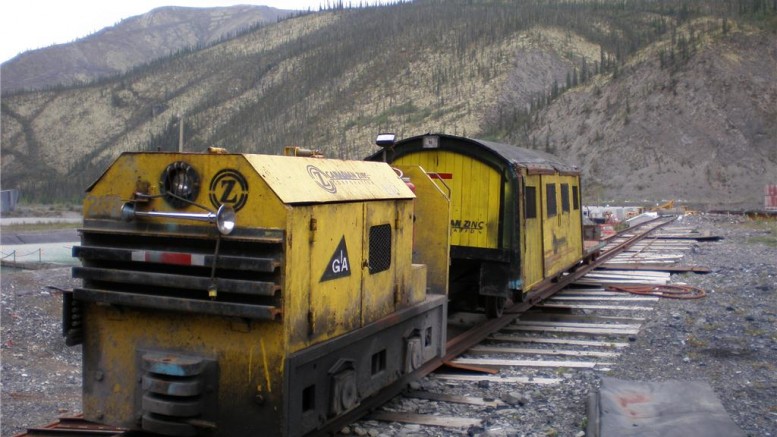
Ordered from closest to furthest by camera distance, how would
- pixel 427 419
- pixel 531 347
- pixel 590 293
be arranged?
pixel 427 419 → pixel 531 347 → pixel 590 293

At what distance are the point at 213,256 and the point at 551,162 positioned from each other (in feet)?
27.9

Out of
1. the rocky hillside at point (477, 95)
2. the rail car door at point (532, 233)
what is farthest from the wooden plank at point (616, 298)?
the rocky hillside at point (477, 95)

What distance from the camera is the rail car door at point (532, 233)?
32.9ft

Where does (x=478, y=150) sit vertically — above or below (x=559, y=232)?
above

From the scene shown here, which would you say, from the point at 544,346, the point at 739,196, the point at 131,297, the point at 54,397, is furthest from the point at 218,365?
the point at 739,196

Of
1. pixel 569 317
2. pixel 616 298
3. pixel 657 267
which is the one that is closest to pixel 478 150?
pixel 569 317

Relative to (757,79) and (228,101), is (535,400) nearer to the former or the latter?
(757,79)

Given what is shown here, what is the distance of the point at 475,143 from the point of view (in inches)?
394

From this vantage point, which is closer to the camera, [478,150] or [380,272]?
[380,272]

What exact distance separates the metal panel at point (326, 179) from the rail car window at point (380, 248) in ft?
0.95

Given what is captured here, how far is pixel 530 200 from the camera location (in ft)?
34.2

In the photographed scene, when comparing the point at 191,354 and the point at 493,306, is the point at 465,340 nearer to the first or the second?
→ the point at 493,306

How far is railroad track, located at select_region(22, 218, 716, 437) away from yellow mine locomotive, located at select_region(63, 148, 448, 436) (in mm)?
578

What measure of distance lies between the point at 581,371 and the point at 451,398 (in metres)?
1.83
